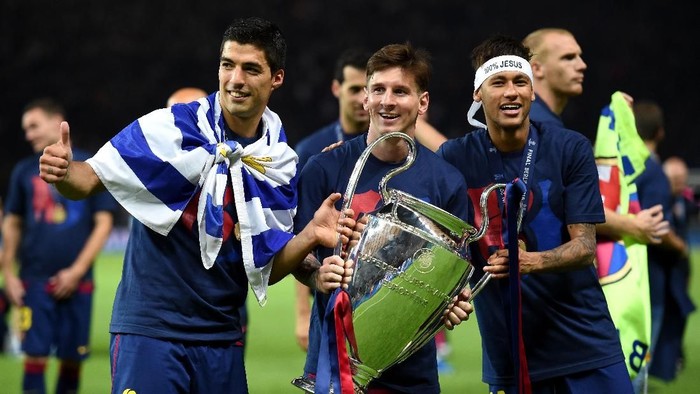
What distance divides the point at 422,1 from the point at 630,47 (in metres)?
4.68

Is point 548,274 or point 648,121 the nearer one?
point 548,274

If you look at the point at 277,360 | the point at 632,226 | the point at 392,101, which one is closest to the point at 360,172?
the point at 392,101

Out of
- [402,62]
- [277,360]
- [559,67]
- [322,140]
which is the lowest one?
[277,360]

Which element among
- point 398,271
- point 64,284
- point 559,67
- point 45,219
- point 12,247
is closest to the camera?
point 398,271

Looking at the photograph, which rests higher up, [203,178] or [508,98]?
[508,98]

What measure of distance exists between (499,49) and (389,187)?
75 cm

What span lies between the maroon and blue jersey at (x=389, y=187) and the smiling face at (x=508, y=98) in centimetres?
29

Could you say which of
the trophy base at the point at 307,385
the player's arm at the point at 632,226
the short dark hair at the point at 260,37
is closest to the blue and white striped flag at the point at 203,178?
the short dark hair at the point at 260,37

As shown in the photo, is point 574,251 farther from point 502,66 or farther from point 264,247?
point 264,247

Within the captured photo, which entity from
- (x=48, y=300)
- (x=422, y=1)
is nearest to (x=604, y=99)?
(x=422, y=1)

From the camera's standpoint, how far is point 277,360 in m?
9.20

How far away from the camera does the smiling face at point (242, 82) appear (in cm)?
370

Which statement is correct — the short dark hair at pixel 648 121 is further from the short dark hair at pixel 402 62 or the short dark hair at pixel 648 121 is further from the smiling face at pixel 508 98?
the short dark hair at pixel 402 62

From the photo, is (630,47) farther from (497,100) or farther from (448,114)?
(497,100)
